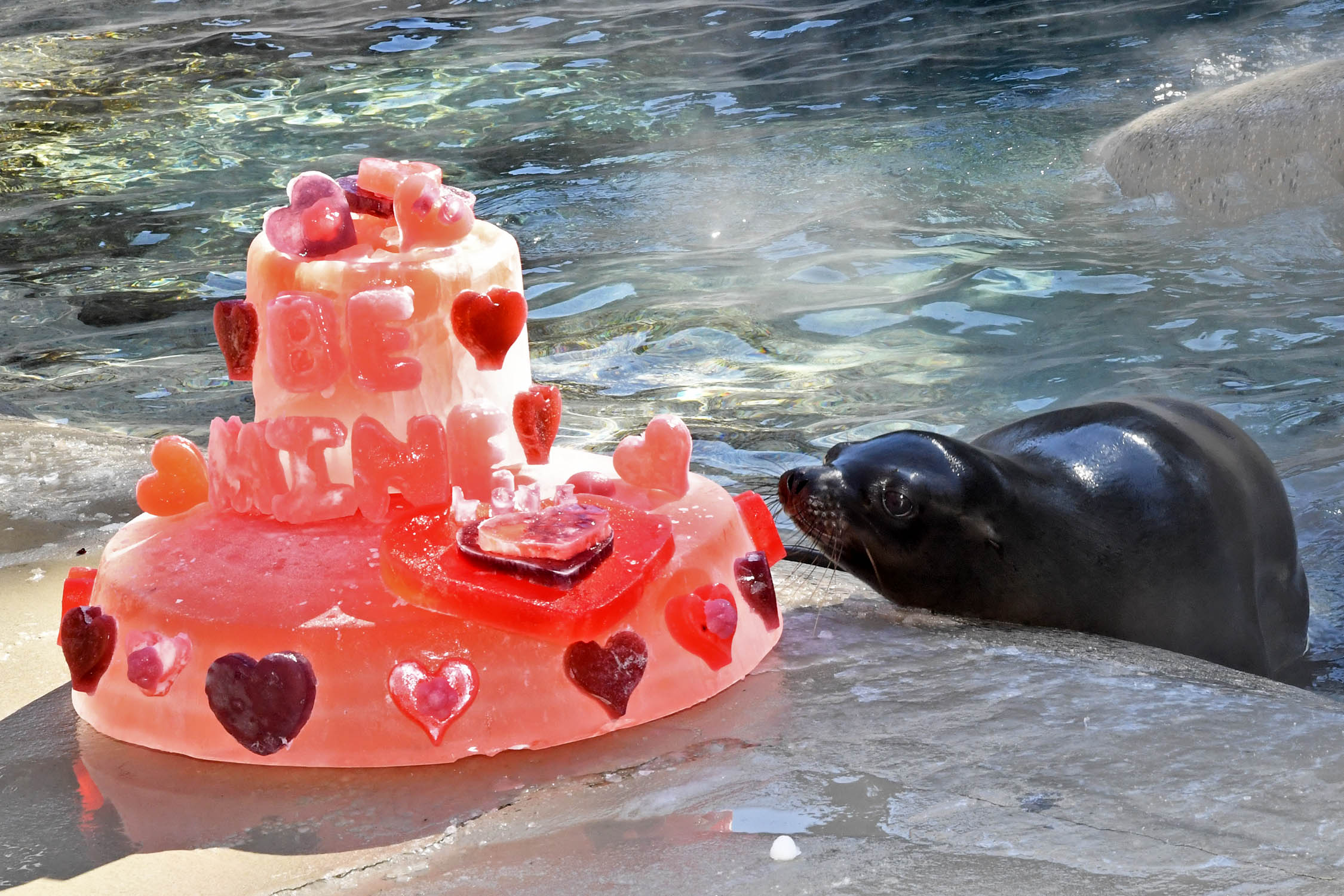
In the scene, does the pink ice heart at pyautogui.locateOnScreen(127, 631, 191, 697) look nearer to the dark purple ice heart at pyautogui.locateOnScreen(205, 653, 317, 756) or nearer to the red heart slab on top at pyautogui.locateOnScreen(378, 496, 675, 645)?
the dark purple ice heart at pyautogui.locateOnScreen(205, 653, 317, 756)

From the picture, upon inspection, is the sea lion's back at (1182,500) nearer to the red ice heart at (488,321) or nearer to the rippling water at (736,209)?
the rippling water at (736,209)

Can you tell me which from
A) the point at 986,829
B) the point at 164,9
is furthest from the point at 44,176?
the point at 986,829

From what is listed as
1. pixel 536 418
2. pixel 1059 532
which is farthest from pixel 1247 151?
pixel 536 418

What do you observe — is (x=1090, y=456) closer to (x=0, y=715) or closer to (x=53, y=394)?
(x=0, y=715)

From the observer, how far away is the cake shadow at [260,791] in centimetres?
215

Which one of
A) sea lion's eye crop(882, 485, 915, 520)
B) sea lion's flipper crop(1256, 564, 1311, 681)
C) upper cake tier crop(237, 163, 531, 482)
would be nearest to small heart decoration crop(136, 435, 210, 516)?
upper cake tier crop(237, 163, 531, 482)

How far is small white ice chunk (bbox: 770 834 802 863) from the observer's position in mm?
1983

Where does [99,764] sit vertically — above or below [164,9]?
below

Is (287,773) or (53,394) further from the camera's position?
(53,394)

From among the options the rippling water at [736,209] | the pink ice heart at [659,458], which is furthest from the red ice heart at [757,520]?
the rippling water at [736,209]

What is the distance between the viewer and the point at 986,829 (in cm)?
204

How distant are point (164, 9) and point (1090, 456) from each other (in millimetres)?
11589

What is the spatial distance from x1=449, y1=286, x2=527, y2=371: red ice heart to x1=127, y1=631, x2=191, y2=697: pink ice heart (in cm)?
69

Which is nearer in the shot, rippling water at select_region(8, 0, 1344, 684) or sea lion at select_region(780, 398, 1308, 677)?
sea lion at select_region(780, 398, 1308, 677)
